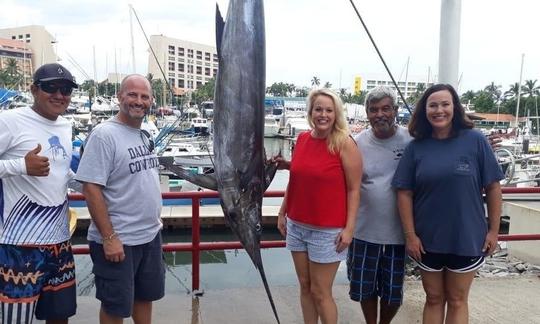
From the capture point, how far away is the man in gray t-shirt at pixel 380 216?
8.04ft

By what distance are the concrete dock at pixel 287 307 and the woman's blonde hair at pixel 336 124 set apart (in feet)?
4.72

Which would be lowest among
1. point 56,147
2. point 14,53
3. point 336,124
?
point 56,147

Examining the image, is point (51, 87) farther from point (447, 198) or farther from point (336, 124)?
point (447, 198)

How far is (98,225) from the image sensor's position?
6.79 feet

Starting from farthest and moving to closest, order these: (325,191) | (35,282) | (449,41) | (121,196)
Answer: (449,41) < (325,191) < (121,196) < (35,282)

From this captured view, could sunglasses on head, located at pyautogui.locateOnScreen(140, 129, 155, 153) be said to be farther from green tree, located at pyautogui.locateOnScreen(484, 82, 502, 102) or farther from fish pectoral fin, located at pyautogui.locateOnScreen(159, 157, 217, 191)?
green tree, located at pyautogui.locateOnScreen(484, 82, 502, 102)

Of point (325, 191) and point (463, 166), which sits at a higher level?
point (463, 166)

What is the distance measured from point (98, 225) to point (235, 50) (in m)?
0.99

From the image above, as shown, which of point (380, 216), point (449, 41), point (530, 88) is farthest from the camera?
point (530, 88)

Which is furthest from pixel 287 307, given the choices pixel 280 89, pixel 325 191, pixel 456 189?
pixel 280 89

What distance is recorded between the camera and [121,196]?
84.0 inches

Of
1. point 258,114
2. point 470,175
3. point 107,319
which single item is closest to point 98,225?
point 107,319

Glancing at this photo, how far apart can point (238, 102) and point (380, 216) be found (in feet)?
3.35

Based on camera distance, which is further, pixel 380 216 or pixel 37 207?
pixel 380 216
